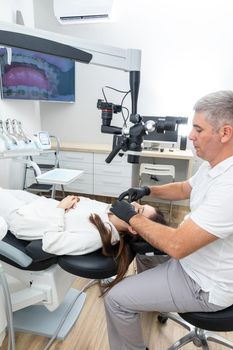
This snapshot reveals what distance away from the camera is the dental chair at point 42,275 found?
3.39ft

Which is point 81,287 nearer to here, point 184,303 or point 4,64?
point 184,303

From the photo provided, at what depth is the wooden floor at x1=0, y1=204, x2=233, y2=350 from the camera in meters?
1.28

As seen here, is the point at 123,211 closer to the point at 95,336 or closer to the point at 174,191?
the point at 174,191

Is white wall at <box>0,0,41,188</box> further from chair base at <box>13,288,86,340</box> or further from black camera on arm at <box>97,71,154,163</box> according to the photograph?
black camera on arm at <box>97,71,154,163</box>

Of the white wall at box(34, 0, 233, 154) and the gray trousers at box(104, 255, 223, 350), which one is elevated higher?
the white wall at box(34, 0, 233, 154)

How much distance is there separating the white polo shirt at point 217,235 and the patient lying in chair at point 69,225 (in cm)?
31

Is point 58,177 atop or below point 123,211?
below

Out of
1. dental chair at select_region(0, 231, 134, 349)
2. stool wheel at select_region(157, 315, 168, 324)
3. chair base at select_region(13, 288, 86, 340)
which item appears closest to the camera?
dental chair at select_region(0, 231, 134, 349)

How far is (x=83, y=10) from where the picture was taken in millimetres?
2844

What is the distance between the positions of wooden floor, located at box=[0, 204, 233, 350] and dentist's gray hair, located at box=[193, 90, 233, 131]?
1.14 metres

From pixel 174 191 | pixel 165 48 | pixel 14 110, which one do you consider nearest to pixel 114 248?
pixel 174 191

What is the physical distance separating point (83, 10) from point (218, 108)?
265 centimetres

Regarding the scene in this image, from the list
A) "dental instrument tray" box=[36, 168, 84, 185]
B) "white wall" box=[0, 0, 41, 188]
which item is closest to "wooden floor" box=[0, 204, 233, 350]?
"dental instrument tray" box=[36, 168, 84, 185]

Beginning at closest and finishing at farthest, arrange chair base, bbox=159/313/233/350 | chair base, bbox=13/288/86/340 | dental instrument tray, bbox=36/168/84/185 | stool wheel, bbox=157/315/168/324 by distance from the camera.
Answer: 1. chair base, bbox=159/313/233/350
2. chair base, bbox=13/288/86/340
3. stool wheel, bbox=157/315/168/324
4. dental instrument tray, bbox=36/168/84/185
